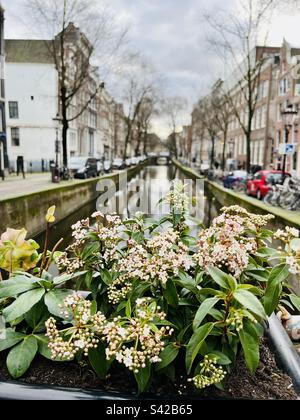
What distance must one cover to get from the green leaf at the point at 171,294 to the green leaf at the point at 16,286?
2.02ft

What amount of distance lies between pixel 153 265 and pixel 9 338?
760 millimetres

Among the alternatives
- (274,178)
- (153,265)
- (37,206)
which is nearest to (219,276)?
(153,265)

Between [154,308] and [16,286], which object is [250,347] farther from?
[16,286]

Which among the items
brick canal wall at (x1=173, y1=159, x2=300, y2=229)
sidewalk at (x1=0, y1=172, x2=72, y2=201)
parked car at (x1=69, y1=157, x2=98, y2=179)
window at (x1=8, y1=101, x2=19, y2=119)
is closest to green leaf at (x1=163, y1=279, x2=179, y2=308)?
brick canal wall at (x1=173, y1=159, x2=300, y2=229)

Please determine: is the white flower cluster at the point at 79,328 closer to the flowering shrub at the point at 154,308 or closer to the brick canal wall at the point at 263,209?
the flowering shrub at the point at 154,308

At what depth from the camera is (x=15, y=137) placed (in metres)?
42.1

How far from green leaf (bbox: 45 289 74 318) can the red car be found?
18869 millimetres

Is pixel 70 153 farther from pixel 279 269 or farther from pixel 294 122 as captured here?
pixel 279 269

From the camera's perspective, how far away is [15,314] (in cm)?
159

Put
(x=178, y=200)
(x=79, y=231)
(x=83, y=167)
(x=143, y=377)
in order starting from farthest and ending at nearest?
1. (x=83, y=167)
2. (x=178, y=200)
3. (x=79, y=231)
4. (x=143, y=377)

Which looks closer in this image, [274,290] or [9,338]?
[274,290]

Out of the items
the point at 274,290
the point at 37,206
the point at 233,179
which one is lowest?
the point at 233,179

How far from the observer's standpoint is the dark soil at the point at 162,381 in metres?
1.64
